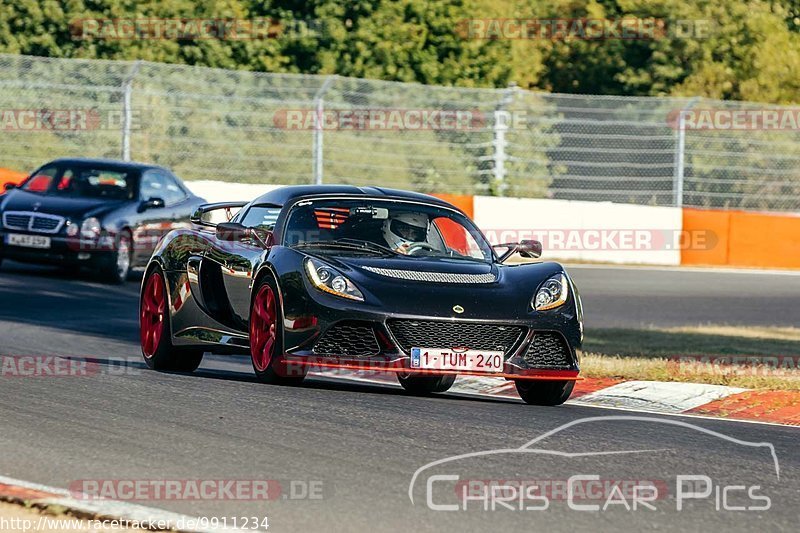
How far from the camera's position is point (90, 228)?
63.1 ft

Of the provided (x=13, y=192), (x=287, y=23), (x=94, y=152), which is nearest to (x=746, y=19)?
(x=287, y=23)

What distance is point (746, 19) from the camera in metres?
45.3

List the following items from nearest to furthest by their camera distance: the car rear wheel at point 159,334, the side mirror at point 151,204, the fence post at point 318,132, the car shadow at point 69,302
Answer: the car rear wheel at point 159,334, the car shadow at point 69,302, the side mirror at point 151,204, the fence post at point 318,132

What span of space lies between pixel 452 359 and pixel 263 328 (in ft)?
4.27

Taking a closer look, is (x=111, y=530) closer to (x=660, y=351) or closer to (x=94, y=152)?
(x=660, y=351)

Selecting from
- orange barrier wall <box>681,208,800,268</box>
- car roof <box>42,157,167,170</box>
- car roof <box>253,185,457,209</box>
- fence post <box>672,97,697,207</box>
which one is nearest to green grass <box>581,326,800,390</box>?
car roof <box>253,185,457,209</box>

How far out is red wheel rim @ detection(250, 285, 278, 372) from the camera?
383 inches

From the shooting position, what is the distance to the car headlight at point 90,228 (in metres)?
19.2

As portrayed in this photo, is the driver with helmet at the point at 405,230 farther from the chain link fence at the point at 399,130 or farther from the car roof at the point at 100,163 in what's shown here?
the chain link fence at the point at 399,130

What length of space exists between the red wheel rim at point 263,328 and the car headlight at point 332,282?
1.11 feet

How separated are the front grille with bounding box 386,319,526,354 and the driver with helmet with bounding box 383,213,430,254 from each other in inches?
42.2

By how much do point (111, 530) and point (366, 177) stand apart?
2350cm

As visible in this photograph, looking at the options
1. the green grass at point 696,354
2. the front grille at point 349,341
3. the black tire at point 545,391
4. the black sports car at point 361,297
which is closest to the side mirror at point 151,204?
the green grass at point 696,354

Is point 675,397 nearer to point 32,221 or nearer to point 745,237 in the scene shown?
point 32,221
